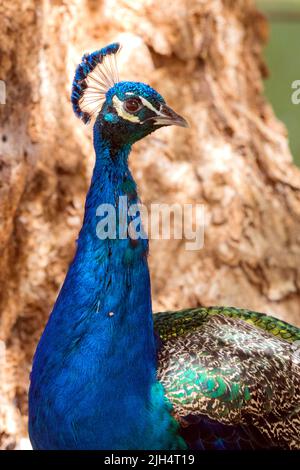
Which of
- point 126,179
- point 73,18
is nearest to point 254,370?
point 126,179

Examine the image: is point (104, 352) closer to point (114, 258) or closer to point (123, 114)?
point (114, 258)

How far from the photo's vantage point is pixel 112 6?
3.97 m

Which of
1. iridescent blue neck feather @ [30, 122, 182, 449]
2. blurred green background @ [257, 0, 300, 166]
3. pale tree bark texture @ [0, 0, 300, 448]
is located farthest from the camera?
blurred green background @ [257, 0, 300, 166]

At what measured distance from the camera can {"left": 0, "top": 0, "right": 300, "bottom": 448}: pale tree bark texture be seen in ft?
11.4

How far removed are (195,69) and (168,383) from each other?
2059 millimetres

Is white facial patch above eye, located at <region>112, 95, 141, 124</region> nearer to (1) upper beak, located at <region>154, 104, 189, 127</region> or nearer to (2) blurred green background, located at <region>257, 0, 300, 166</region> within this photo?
(1) upper beak, located at <region>154, 104, 189, 127</region>

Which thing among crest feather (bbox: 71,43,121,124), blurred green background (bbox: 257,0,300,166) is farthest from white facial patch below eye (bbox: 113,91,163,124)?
blurred green background (bbox: 257,0,300,166)

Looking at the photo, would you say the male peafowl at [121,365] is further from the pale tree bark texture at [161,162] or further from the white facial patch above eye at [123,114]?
the pale tree bark texture at [161,162]

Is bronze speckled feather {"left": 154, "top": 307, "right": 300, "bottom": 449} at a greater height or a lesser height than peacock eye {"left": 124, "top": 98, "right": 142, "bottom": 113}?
lesser

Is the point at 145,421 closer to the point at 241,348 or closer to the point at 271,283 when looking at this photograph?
the point at 241,348

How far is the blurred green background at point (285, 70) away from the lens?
26.4ft

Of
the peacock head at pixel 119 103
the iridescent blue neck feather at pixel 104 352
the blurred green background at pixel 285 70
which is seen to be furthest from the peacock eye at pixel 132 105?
the blurred green background at pixel 285 70
